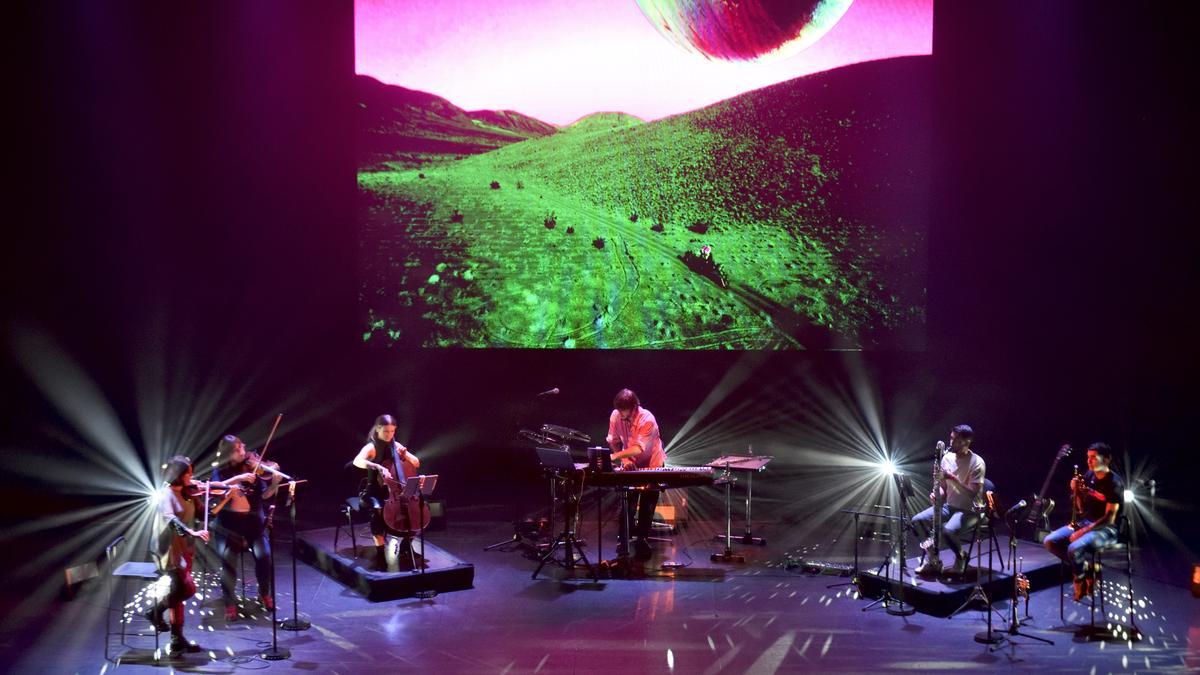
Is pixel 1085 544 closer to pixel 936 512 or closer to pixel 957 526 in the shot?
pixel 957 526

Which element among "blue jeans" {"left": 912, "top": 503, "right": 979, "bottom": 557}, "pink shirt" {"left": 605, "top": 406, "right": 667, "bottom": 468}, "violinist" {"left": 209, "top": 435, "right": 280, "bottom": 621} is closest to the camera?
"violinist" {"left": 209, "top": 435, "right": 280, "bottom": 621}

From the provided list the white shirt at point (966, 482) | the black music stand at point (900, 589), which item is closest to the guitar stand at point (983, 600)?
the white shirt at point (966, 482)

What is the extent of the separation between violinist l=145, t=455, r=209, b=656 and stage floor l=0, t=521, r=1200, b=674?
0.18m

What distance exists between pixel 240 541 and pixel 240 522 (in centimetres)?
15

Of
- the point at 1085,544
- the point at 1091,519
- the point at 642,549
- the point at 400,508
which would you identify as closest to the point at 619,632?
the point at 400,508

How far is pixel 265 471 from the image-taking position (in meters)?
6.59

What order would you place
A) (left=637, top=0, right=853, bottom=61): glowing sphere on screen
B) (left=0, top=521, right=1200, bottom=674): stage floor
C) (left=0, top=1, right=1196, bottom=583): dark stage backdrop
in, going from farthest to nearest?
(left=637, top=0, right=853, bottom=61): glowing sphere on screen → (left=0, top=1, right=1196, bottom=583): dark stage backdrop → (left=0, top=521, right=1200, bottom=674): stage floor

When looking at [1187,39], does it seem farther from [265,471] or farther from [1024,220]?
[265,471]

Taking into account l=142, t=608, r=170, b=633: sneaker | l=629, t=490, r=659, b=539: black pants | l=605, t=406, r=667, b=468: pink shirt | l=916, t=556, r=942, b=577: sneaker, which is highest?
l=605, t=406, r=667, b=468: pink shirt

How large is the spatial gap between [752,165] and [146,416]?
6650 mm

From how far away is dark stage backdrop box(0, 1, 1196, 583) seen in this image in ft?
30.9

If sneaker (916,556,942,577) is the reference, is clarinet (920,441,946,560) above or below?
above

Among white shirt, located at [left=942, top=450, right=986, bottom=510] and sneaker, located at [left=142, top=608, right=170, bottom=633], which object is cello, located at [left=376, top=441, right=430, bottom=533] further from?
white shirt, located at [left=942, top=450, right=986, bottom=510]

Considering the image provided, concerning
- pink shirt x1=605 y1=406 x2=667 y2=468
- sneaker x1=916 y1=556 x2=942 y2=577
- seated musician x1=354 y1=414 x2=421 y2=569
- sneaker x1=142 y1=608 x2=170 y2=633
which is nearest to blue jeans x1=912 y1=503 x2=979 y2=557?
sneaker x1=916 y1=556 x2=942 y2=577
